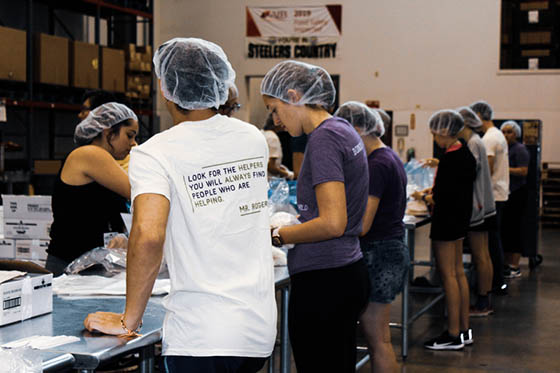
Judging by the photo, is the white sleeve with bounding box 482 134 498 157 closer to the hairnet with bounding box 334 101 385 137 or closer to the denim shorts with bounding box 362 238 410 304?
the hairnet with bounding box 334 101 385 137

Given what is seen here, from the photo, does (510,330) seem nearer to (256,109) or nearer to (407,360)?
(407,360)

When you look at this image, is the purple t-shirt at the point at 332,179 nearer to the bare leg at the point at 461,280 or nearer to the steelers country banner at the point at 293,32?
the bare leg at the point at 461,280

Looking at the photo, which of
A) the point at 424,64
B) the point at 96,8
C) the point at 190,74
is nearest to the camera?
the point at 190,74

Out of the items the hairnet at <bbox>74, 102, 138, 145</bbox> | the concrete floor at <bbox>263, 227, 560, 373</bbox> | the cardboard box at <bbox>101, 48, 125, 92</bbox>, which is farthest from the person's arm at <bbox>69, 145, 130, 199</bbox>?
the cardboard box at <bbox>101, 48, 125, 92</bbox>

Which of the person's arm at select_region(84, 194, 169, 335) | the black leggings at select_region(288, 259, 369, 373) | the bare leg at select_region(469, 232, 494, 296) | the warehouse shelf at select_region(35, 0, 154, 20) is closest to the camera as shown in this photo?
the person's arm at select_region(84, 194, 169, 335)

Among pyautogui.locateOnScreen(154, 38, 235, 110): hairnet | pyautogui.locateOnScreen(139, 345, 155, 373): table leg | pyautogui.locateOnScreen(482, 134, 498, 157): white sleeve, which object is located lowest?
pyautogui.locateOnScreen(139, 345, 155, 373): table leg

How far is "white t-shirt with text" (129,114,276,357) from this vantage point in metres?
1.57

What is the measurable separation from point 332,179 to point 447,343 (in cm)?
273

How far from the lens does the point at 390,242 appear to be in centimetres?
310

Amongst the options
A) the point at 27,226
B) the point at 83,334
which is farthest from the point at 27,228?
the point at 83,334

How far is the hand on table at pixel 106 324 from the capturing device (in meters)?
1.69

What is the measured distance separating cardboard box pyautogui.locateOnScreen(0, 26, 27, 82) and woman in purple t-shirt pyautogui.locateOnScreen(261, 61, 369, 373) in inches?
253

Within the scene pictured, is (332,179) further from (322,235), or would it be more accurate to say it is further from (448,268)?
(448,268)

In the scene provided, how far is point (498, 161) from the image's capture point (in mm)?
6098
